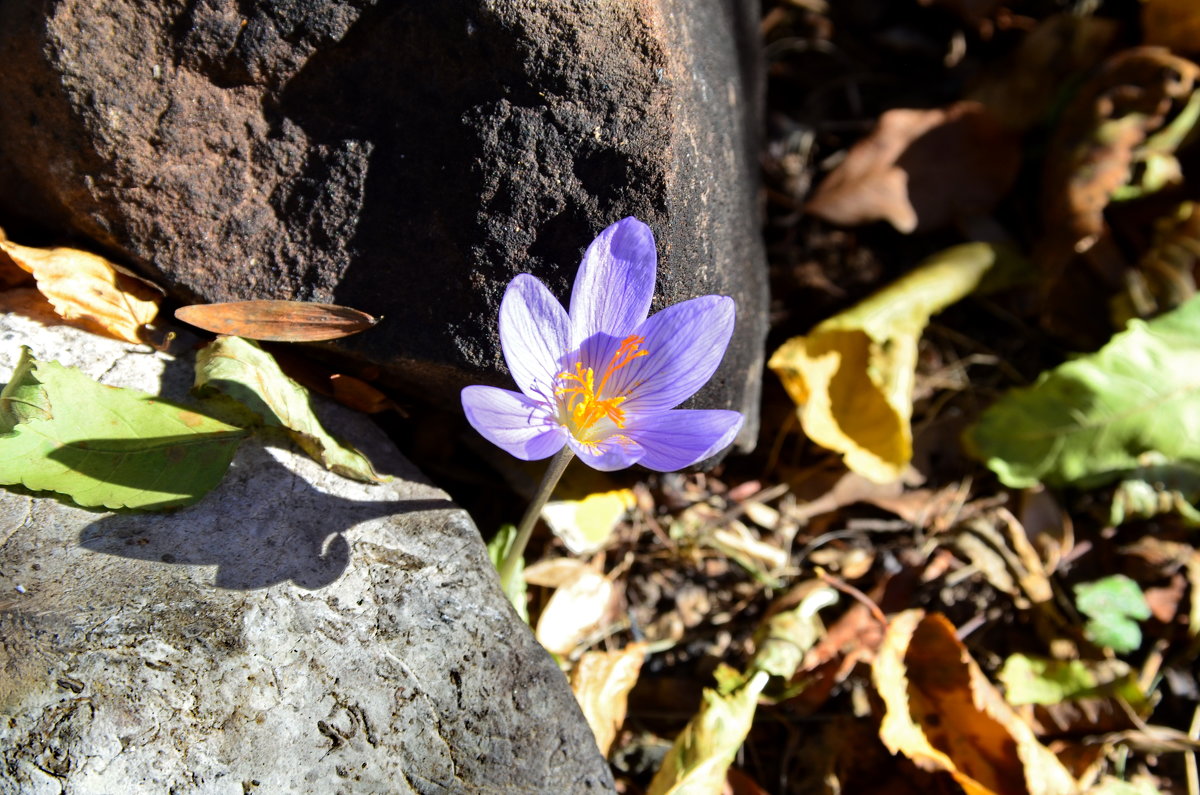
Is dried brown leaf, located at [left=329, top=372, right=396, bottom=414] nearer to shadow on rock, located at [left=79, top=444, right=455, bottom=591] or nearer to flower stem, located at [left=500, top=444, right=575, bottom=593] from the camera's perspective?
shadow on rock, located at [left=79, top=444, right=455, bottom=591]

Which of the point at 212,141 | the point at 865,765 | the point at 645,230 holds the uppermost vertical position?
Result: the point at 212,141

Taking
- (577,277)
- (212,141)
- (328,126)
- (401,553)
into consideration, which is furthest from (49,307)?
(577,277)

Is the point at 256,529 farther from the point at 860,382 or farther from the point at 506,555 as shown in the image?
the point at 860,382

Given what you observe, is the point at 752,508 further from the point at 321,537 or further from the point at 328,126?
the point at 328,126

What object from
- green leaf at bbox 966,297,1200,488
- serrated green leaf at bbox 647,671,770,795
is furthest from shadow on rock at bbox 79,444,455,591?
green leaf at bbox 966,297,1200,488

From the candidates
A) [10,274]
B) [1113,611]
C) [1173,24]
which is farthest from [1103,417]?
[10,274]

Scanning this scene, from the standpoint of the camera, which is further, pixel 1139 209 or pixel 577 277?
pixel 1139 209

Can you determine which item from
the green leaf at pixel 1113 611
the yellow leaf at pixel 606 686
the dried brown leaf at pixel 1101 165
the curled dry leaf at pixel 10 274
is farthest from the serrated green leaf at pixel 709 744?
the curled dry leaf at pixel 10 274
